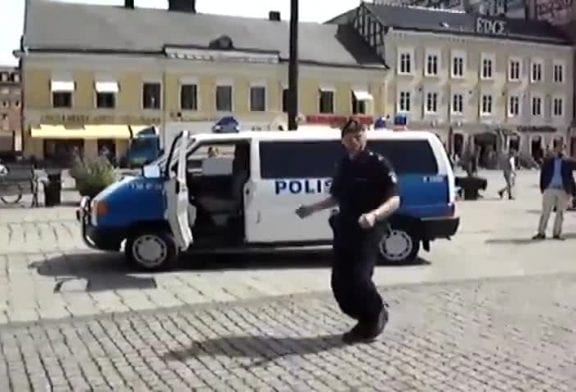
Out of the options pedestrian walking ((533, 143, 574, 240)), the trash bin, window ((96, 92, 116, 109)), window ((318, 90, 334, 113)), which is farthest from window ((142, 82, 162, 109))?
pedestrian walking ((533, 143, 574, 240))

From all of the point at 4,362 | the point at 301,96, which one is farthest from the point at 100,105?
the point at 4,362

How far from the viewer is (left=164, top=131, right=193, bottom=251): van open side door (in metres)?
10.0

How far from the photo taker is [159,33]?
5331 centimetres

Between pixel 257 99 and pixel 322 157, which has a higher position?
pixel 257 99

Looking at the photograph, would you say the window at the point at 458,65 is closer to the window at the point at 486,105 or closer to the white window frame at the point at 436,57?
the white window frame at the point at 436,57

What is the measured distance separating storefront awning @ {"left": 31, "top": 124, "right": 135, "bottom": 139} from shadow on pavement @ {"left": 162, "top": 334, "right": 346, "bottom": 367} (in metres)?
44.2

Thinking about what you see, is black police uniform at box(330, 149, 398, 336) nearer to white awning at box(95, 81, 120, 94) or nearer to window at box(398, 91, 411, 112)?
white awning at box(95, 81, 120, 94)

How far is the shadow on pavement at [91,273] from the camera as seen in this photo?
383 inches

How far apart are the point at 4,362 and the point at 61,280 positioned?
396 cm

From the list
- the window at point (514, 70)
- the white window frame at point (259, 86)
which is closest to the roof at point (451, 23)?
the window at point (514, 70)

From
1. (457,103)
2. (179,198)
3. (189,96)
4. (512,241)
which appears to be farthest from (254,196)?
(457,103)

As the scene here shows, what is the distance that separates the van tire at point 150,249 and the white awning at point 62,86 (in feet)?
134

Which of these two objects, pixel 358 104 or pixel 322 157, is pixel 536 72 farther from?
pixel 322 157

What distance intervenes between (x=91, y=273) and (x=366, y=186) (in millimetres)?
5252
